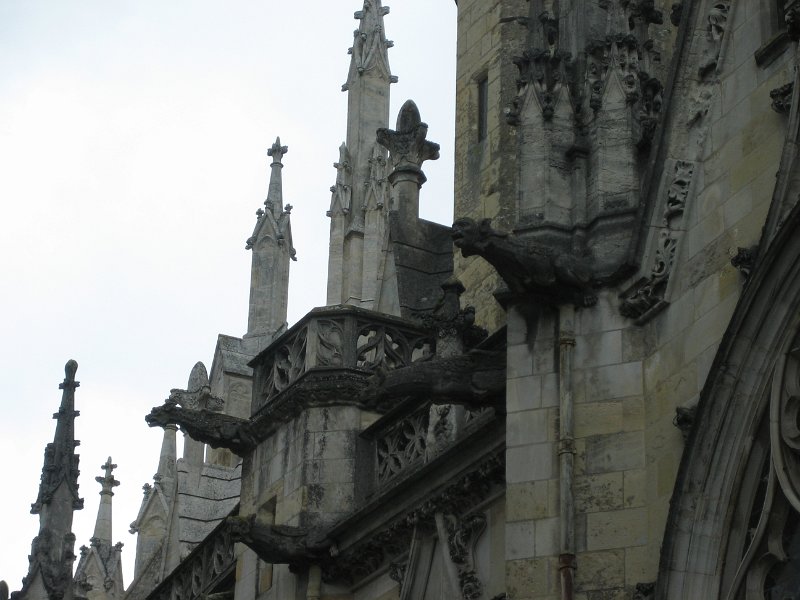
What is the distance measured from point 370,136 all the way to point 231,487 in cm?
640

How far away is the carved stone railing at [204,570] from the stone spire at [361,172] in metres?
10.4

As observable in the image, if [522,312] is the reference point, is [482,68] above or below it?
above

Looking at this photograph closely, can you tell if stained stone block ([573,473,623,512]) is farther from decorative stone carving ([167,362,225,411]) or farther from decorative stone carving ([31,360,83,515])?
decorative stone carving ([31,360,83,515])

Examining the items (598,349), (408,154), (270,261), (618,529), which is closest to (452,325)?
(598,349)

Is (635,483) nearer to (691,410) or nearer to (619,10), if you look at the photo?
(691,410)

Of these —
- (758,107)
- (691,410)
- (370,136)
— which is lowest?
(691,410)

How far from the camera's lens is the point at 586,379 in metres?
12.5

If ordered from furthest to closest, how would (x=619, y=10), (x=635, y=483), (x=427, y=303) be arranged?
(x=427, y=303), (x=619, y=10), (x=635, y=483)

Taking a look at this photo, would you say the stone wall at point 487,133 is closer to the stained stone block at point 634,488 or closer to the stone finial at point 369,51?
the stained stone block at point 634,488

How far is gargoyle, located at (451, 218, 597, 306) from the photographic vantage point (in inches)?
499

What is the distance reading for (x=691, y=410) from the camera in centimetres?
1162

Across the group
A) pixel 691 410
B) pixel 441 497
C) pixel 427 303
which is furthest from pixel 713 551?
pixel 427 303

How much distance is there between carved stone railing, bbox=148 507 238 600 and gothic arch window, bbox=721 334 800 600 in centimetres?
798

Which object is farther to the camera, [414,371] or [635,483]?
[414,371]
